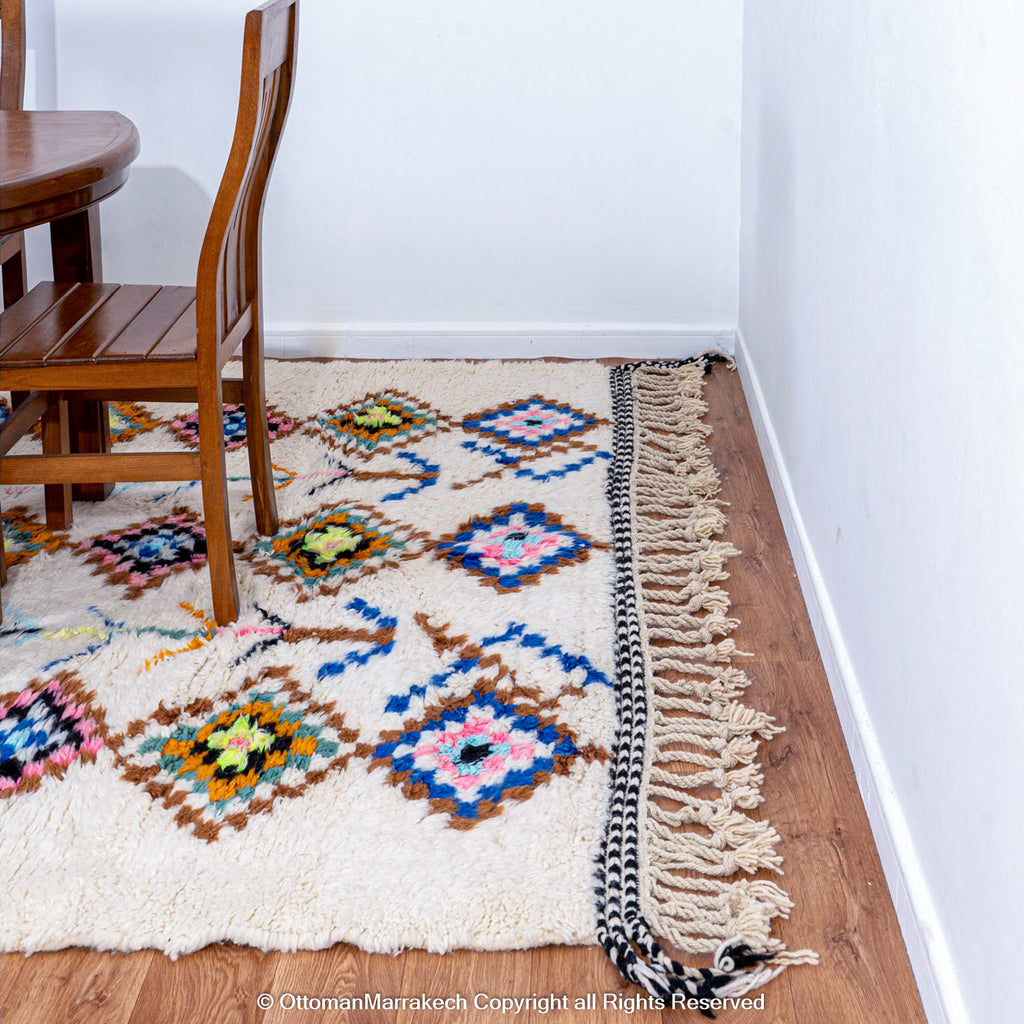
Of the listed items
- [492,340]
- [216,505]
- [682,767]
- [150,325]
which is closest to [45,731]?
[216,505]

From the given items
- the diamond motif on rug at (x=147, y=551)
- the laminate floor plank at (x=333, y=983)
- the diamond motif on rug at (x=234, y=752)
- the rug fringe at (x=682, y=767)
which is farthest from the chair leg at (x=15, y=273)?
the laminate floor plank at (x=333, y=983)

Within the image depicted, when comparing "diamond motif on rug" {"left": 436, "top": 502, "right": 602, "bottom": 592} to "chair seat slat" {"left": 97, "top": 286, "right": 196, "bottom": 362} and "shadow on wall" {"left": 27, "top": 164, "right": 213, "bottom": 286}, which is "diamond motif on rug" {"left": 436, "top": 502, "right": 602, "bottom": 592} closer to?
"chair seat slat" {"left": 97, "top": 286, "right": 196, "bottom": 362}

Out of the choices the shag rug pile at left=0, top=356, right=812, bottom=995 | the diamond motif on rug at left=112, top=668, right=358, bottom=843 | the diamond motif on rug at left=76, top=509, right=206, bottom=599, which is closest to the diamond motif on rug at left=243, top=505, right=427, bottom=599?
the shag rug pile at left=0, top=356, right=812, bottom=995

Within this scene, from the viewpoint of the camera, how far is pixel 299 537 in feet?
6.78

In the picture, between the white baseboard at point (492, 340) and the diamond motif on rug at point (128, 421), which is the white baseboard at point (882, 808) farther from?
the diamond motif on rug at point (128, 421)

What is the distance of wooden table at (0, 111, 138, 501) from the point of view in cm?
150

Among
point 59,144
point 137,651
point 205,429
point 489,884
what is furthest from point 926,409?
point 59,144

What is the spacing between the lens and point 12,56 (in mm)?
2209

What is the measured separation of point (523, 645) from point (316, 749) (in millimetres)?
363

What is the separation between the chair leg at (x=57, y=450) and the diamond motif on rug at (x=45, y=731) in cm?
52

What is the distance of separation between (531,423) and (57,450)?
3.27ft

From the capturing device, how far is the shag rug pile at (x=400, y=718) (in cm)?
124

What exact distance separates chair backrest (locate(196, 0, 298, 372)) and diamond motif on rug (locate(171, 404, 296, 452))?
581mm

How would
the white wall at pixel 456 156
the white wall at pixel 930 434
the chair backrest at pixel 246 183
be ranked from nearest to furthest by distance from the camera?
the white wall at pixel 930 434 → the chair backrest at pixel 246 183 → the white wall at pixel 456 156
